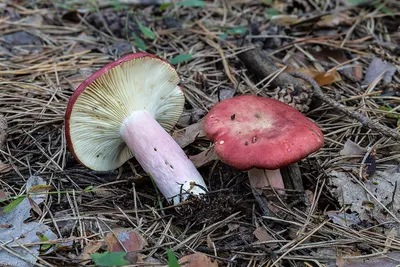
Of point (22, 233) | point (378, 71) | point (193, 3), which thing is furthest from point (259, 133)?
point (193, 3)

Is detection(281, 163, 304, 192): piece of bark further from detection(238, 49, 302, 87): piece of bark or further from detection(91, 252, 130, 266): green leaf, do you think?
detection(91, 252, 130, 266): green leaf

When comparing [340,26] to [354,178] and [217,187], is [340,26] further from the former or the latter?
[217,187]

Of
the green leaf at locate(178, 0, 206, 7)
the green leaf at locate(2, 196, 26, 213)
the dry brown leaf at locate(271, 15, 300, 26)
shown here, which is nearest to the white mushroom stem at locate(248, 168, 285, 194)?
the green leaf at locate(2, 196, 26, 213)

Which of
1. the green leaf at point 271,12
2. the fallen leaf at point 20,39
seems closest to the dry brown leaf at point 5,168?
the fallen leaf at point 20,39

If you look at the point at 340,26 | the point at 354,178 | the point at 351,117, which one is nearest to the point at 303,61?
the point at 340,26

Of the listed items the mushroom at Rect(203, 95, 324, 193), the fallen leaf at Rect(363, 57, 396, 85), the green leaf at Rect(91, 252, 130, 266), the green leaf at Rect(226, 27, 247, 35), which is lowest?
the fallen leaf at Rect(363, 57, 396, 85)

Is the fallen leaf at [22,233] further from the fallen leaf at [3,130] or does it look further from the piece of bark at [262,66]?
the piece of bark at [262,66]

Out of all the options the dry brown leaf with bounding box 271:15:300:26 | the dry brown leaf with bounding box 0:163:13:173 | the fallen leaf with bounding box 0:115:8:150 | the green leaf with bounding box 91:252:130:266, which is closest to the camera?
the green leaf with bounding box 91:252:130:266
